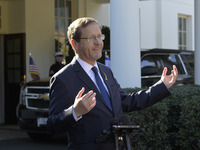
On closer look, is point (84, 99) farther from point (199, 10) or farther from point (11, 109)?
point (11, 109)

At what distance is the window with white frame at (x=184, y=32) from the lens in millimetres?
16547

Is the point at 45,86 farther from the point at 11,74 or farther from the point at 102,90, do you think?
the point at 102,90

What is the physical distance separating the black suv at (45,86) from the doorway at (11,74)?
2.99 meters

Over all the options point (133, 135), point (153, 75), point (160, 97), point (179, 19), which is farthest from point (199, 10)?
point (179, 19)

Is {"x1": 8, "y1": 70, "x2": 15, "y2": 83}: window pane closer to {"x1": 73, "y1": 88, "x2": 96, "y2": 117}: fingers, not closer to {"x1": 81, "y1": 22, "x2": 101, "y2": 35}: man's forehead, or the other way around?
{"x1": 81, "y1": 22, "x2": 101, "y2": 35}: man's forehead

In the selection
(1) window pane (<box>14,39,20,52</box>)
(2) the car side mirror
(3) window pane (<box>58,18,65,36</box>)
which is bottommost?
(2) the car side mirror

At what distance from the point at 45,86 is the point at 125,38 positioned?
2.94 metres

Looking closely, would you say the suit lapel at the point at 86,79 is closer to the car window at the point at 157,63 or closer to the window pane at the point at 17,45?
the car window at the point at 157,63

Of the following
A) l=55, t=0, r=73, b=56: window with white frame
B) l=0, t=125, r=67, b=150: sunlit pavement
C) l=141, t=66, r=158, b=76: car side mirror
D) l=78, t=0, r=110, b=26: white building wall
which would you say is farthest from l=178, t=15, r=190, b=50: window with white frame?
l=0, t=125, r=67, b=150: sunlit pavement

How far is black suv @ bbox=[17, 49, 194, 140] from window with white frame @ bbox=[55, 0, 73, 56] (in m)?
3.55

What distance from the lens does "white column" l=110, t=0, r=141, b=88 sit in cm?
682

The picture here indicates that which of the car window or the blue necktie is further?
the car window

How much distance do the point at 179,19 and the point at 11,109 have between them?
7.52 metres

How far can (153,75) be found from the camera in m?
9.84
